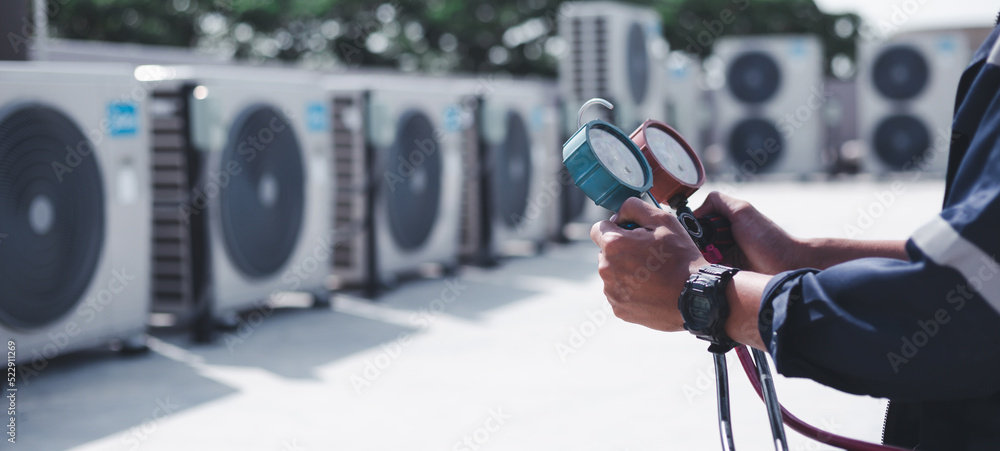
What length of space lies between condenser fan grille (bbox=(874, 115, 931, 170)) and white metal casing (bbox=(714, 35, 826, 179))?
1.09 m

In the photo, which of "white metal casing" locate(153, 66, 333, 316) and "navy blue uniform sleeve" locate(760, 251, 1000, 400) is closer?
"navy blue uniform sleeve" locate(760, 251, 1000, 400)

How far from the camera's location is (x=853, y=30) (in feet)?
92.3

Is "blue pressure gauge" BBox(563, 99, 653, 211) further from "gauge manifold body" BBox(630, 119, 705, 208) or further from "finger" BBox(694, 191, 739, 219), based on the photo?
"finger" BBox(694, 191, 739, 219)

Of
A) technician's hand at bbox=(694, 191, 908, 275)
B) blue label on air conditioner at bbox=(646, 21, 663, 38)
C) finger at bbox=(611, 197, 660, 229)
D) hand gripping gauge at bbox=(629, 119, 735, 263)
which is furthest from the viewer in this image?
blue label on air conditioner at bbox=(646, 21, 663, 38)

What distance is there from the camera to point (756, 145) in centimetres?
1501

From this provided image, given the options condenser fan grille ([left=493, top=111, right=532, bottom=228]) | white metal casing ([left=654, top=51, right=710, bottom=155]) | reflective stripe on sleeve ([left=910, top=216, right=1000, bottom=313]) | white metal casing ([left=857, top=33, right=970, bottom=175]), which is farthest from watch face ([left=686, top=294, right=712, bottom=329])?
white metal casing ([left=857, top=33, right=970, bottom=175])

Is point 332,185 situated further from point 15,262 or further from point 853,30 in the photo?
point 853,30

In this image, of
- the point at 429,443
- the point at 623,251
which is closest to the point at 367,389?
the point at 429,443

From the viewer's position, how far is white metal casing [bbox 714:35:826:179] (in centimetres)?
1483

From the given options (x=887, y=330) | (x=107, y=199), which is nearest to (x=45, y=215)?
(x=107, y=199)

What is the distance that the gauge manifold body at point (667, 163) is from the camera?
4.68ft

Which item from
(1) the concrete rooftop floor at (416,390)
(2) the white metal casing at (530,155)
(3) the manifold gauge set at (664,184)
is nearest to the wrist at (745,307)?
(3) the manifold gauge set at (664,184)

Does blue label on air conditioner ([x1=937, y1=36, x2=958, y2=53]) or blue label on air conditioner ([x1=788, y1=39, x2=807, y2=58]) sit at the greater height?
blue label on air conditioner ([x1=937, y1=36, x2=958, y2=53])

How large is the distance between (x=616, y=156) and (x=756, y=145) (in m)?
14.3
